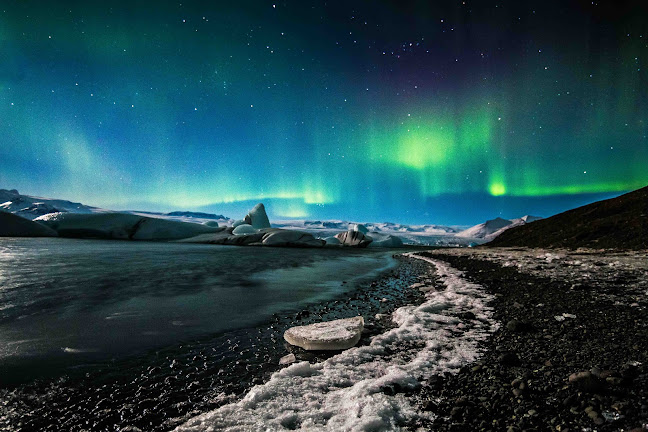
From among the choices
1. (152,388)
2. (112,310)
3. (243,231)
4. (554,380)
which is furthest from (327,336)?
(243,231)

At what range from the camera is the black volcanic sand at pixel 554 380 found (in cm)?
223

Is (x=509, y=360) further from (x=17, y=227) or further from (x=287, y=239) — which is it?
(x=17, y=227)

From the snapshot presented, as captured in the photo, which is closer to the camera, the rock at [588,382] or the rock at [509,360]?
the rock at [588,382]

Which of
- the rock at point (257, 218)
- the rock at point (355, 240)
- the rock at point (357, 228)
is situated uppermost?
the rock at point (257, 218)

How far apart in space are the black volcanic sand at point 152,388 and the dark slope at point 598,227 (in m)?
28.2

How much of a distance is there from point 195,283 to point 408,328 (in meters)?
9.28

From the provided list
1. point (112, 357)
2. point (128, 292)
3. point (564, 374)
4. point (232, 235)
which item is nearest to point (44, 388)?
point (112, 357)

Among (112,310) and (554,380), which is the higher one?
(554,380)

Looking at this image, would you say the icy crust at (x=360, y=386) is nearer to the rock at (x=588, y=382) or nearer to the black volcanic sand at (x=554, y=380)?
the black volcanic sand at (x=554, y=380)

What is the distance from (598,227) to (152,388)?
3660cm

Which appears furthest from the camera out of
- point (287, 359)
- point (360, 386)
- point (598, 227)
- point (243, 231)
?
point (243, 231)

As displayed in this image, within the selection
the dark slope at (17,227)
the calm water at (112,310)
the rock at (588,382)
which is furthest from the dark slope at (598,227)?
the dark slope at (17,227)

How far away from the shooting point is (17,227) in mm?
47719

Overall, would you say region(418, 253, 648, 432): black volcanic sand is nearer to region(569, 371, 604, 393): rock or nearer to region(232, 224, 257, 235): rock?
region(569, 371, 604, 393): rock
